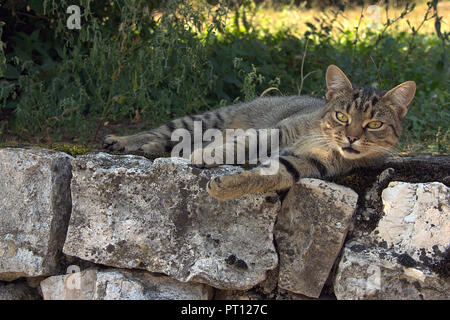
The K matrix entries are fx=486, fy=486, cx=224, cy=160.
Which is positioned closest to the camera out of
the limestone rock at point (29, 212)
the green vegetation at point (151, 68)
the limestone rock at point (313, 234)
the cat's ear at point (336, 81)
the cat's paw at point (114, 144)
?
the limestone rock at point (313, 234)

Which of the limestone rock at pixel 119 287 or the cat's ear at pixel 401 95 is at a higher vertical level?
the cat's ear at pixel 401 95

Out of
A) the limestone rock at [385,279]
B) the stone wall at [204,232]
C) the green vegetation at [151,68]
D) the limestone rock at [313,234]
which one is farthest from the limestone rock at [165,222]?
the green vegetation at [151,68]

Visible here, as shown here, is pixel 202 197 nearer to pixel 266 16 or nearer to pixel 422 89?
pixel 422 89

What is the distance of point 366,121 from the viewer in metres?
3.08

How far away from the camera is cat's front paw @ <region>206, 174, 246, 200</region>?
2670 mm

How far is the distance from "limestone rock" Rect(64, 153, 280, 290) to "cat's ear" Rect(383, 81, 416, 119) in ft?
3.38

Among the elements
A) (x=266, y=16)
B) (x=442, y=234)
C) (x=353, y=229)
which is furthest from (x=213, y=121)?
(x=266, y=16)

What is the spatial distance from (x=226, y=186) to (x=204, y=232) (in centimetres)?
37

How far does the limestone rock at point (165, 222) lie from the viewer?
282cm

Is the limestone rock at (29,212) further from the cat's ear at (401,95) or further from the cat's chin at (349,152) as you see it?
the cat's ear at (401,95)

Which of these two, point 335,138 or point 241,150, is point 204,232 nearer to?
point 241,150

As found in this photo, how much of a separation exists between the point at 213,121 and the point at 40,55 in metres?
2.05

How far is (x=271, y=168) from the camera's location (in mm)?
2896

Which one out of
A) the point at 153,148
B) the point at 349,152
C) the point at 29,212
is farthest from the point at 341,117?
the point at 29,212
